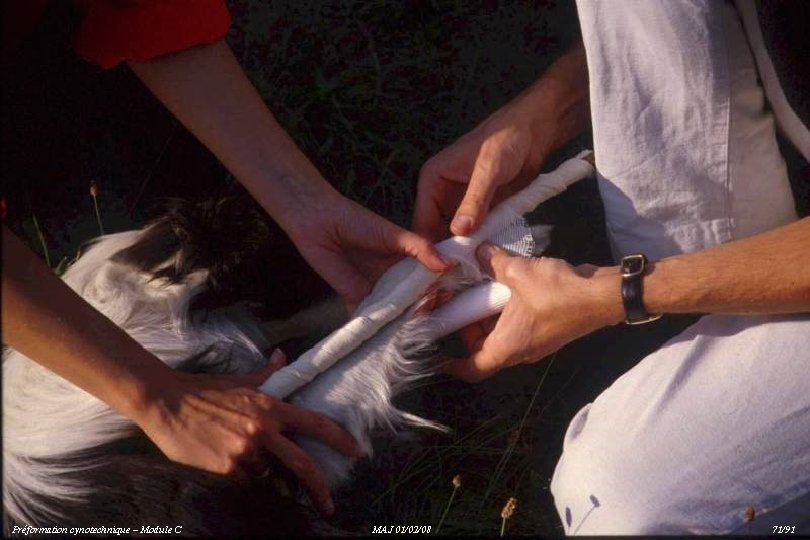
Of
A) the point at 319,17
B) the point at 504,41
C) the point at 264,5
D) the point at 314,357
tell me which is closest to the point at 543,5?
the point at 504,41

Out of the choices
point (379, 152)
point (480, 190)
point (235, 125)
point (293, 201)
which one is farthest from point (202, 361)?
point (379, 152)

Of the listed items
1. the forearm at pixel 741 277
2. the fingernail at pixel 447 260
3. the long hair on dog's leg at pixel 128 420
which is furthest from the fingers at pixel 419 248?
the forearm at pixel 741 277

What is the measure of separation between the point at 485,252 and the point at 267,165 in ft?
1.53

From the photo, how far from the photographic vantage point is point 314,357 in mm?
1371

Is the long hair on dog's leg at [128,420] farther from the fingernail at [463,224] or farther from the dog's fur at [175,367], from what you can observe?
the fingernail at [463,224]

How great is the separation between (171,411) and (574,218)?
3.36 ft

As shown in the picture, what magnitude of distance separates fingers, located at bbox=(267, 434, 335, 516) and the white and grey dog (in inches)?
1.5

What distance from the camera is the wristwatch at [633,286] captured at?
1.42 meters

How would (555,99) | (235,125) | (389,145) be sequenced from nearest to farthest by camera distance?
1. (235,125)
2. (555,99)
3. (389,145)

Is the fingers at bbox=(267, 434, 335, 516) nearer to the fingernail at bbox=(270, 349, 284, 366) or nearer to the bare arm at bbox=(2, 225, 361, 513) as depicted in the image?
the bare arm at bbox=(2, 225, 361, 513)

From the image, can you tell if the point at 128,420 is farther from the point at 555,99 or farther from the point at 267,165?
the point at 555,99

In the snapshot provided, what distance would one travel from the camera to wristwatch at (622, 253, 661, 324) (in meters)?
1.42

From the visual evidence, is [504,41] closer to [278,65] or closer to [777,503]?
[278,65]

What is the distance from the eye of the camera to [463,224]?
1500 millimetres
